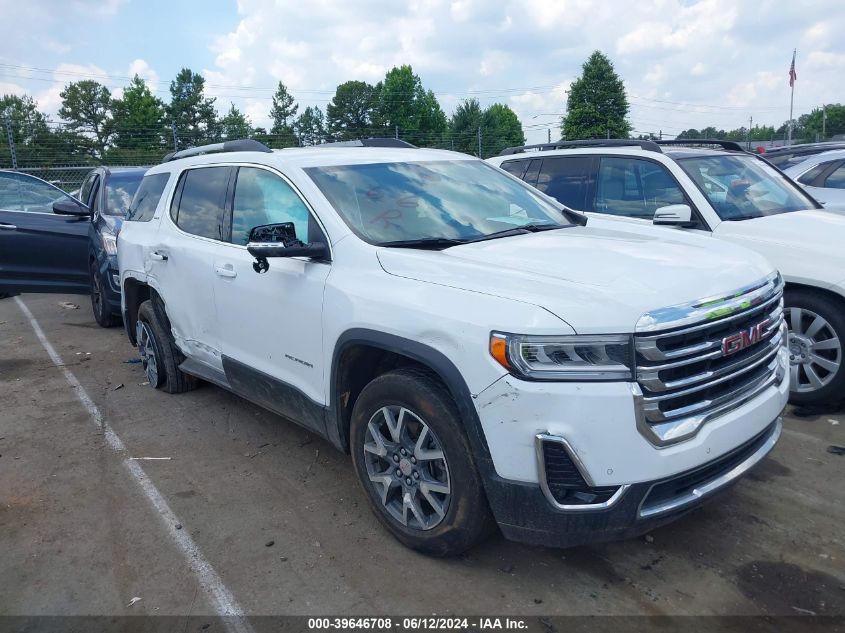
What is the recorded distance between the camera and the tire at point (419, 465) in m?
2.93

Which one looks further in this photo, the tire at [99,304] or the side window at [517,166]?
the tire at [99,304]

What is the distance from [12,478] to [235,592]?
2235mm

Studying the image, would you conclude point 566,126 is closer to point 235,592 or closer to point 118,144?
point 118,144

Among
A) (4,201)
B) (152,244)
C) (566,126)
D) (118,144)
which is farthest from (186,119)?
(152,244)

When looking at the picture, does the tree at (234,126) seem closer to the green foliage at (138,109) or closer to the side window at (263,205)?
the green foliage at (138,109)

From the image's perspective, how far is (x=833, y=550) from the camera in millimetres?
3230

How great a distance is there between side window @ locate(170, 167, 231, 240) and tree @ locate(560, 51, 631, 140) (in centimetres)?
5546

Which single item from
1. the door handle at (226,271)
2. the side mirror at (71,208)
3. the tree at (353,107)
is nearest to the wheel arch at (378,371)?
the door handle at (226,271)

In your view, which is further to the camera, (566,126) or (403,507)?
(566,126)

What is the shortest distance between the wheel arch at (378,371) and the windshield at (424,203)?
57 cm

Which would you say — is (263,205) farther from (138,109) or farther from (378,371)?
(138,109)

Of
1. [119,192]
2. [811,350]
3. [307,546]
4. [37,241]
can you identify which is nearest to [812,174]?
[811,350]

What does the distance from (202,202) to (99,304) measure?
440 centimetres

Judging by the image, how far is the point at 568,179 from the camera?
6543 millimetres
